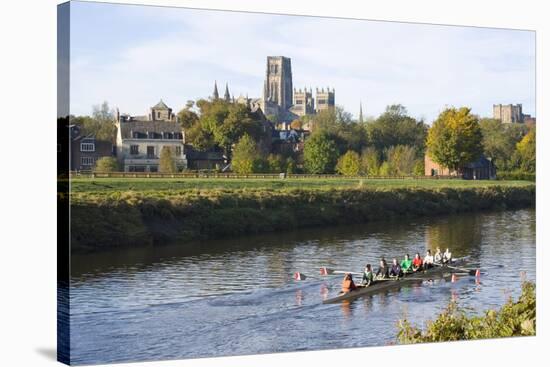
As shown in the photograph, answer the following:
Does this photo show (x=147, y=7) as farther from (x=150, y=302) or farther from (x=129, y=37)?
(x=150, y=302)

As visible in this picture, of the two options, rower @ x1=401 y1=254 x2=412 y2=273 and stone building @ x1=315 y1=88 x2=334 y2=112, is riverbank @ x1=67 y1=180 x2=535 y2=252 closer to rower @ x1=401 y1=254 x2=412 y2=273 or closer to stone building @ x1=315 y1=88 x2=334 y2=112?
rower @ x1=401 y1=254 x2=412 y2=273

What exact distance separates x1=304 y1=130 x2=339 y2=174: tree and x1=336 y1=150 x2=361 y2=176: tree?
13.5 inches

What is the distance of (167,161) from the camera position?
2080 cm

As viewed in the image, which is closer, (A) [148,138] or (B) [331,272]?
(A) [148,138]

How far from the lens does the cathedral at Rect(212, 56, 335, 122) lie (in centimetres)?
2059

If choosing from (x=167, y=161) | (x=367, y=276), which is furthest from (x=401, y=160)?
(x=167, y=161)

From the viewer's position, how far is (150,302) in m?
19.5

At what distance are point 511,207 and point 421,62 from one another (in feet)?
15.1

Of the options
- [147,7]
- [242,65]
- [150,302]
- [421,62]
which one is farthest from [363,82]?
[150,302]

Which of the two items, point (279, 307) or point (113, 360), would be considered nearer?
point (113, 360)

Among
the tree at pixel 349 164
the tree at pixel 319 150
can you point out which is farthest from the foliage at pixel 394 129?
the tree at pixel 319 150

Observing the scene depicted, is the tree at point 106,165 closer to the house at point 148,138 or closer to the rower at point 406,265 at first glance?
the house at point 148,138

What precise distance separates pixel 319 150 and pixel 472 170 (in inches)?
172

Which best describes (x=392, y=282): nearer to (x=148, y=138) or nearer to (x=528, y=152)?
(x=528, y=152)
